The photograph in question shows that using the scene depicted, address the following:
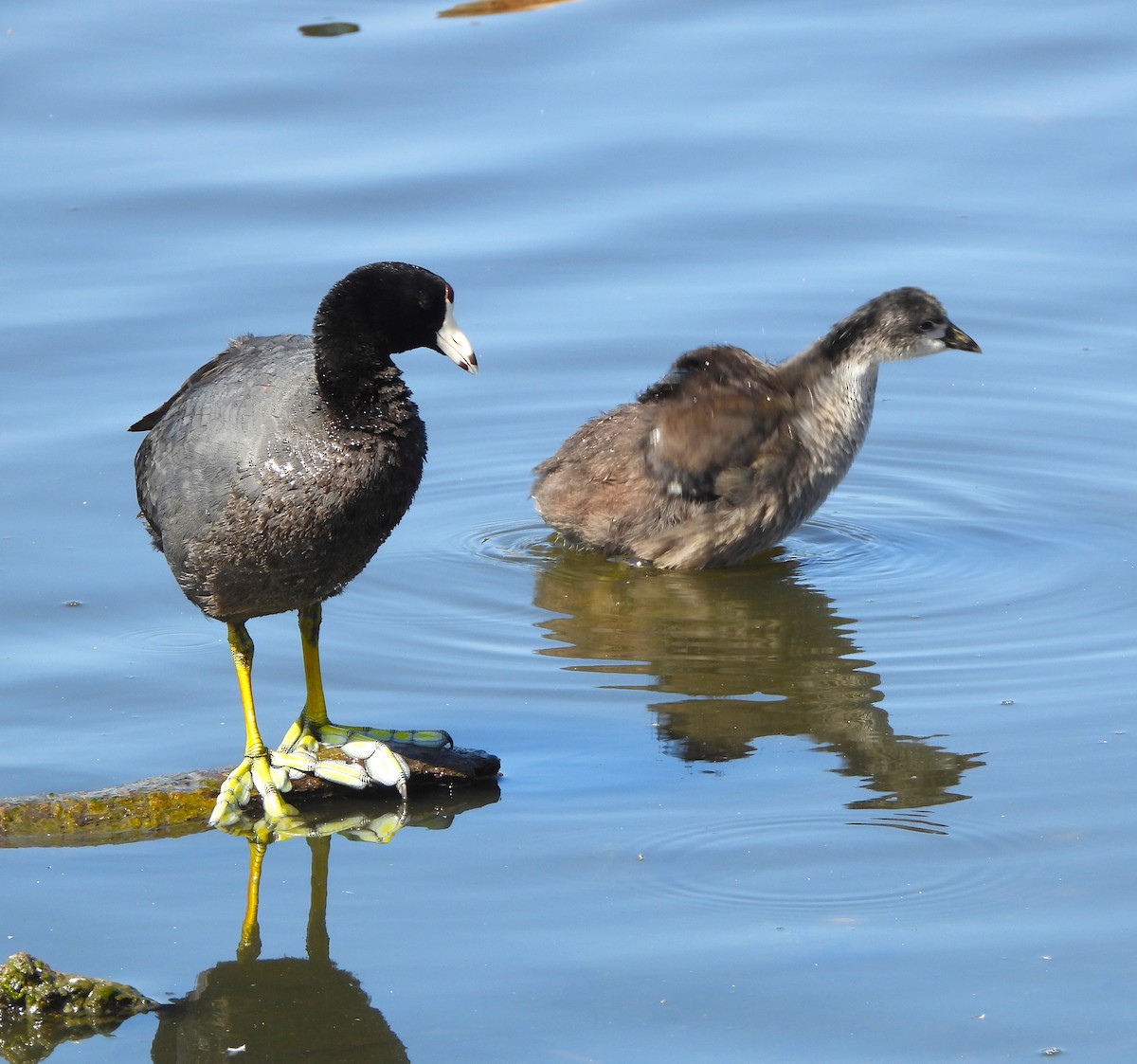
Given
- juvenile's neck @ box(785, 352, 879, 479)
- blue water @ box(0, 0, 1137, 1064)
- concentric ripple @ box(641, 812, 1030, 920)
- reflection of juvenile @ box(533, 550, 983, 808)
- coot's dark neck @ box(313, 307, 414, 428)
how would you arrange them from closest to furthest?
blue water @ box(0, 0, 1137, 1064) < concentric ripple @ box(641, 812, 1030, 920) < coot's dark neck @ box(313, 307, 414, 428) < reflection of juvenile @ box(533, 550, 983, 808) < juvenile's neck @ box(785, 352, 879, 479)

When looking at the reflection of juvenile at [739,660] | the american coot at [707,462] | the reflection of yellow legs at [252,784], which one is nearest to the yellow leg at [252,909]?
the reflection of yellow legs at [252,784]

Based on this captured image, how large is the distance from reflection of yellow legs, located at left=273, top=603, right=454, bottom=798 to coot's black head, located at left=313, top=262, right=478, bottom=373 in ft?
2.76

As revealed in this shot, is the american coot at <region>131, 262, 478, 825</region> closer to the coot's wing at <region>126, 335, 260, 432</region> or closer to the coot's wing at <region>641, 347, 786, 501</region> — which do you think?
the coot's wing at <region>126, 335, 260, 432</region>

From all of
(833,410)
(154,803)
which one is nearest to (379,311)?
(154,803)

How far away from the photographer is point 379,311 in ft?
16.5

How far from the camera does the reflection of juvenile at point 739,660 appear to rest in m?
5.43

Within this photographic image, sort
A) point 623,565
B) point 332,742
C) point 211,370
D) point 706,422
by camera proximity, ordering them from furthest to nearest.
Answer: point 623,565, point 706,422, point 211,370, point 332,742

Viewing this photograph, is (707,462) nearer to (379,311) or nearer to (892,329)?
(892,329)

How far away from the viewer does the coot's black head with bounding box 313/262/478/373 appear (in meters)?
5.00

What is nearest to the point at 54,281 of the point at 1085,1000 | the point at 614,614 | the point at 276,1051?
the point at 614,614

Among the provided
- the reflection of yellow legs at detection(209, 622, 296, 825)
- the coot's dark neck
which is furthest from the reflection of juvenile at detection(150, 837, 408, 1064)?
the coot's dark neck

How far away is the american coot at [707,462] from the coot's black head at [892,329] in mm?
108

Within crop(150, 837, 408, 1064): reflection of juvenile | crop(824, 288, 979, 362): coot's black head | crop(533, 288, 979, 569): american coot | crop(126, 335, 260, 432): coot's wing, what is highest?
crop(126, 335, 260, 432): coot's wing

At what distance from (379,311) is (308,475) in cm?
45
